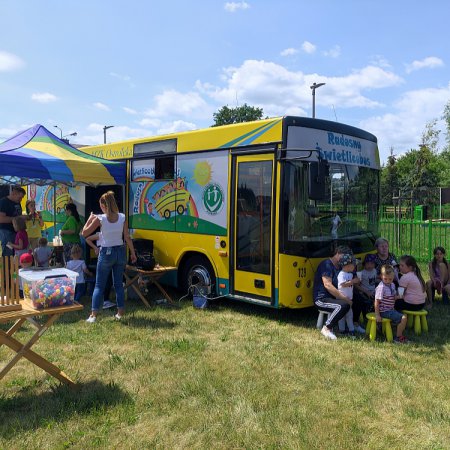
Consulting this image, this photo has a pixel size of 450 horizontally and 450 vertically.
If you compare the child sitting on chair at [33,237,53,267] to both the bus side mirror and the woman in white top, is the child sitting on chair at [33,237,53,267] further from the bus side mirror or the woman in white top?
the bus side mirror

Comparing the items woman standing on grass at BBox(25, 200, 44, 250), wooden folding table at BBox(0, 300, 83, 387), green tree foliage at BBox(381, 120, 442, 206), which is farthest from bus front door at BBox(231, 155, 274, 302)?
green tree foliage at BBox(381, 120, 442, 206)

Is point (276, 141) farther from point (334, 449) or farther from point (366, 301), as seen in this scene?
point (334, 449)

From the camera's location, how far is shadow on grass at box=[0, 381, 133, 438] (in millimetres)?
3436

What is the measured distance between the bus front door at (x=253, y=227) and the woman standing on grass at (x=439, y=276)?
313cm

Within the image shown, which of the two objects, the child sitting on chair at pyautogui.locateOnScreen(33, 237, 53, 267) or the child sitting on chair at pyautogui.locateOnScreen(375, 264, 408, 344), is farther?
the child sitting on chair at pyautogui.locateOnScreen(33, 237, 53, 267)

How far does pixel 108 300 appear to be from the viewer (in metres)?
7.23

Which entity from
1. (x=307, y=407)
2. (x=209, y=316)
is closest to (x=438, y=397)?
(x=307, y=407)

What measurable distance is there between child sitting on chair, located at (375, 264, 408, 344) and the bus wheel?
2.44 metres

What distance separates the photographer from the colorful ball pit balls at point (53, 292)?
364 centimetres

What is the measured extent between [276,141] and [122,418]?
3.81m

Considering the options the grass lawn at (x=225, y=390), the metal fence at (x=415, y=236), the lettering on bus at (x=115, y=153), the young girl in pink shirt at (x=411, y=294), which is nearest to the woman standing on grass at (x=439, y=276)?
the grass lawn at (x=225, y=390)

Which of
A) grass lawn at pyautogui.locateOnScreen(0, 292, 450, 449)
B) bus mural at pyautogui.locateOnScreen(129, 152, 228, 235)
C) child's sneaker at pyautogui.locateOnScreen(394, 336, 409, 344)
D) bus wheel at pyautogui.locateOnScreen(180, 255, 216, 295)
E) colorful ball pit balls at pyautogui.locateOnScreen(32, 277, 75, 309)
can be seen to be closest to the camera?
grass lawn at pyautogui.locateOnScreen(0, 292, 450, 449)

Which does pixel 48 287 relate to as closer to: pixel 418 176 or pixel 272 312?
pixel 272 312

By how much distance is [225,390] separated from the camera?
407 cm
